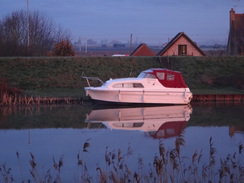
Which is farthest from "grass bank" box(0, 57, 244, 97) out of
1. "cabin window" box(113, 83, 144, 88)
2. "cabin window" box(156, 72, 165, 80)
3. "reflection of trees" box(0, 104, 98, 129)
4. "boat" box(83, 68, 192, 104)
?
"cabin window" box(156, 72, 165, 80)

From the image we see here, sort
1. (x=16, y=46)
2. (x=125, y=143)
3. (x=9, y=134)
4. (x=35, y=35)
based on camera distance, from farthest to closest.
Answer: (x=35, y=35) < (x=16, y=46) < (x=9, y=134) < (x=125, y=143)

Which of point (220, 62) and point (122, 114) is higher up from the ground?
point (220, 62)

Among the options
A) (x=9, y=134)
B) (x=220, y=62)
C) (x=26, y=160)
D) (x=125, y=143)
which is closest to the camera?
(x=26, y=160)

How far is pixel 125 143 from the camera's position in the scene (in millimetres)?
13016

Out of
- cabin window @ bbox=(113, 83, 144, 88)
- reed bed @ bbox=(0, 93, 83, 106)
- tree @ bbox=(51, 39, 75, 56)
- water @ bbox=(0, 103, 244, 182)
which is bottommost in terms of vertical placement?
water @ bbox=(0, 103, 244, 182)

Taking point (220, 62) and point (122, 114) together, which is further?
point (220, 62)

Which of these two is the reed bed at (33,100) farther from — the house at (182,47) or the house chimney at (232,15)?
the house chimney at (232,15)

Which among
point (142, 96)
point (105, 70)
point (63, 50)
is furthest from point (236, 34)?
point (142, 96)

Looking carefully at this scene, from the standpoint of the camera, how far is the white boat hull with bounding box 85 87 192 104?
21688 millimetres

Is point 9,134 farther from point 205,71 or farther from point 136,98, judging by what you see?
point 205,71

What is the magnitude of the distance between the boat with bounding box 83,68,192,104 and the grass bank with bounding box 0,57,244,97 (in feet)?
18.1

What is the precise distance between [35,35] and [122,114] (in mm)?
39693

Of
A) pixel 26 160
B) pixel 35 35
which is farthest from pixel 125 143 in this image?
pixel 35 35

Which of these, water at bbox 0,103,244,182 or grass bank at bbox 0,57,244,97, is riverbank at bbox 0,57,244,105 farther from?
water at bbox 0,103,244,182
